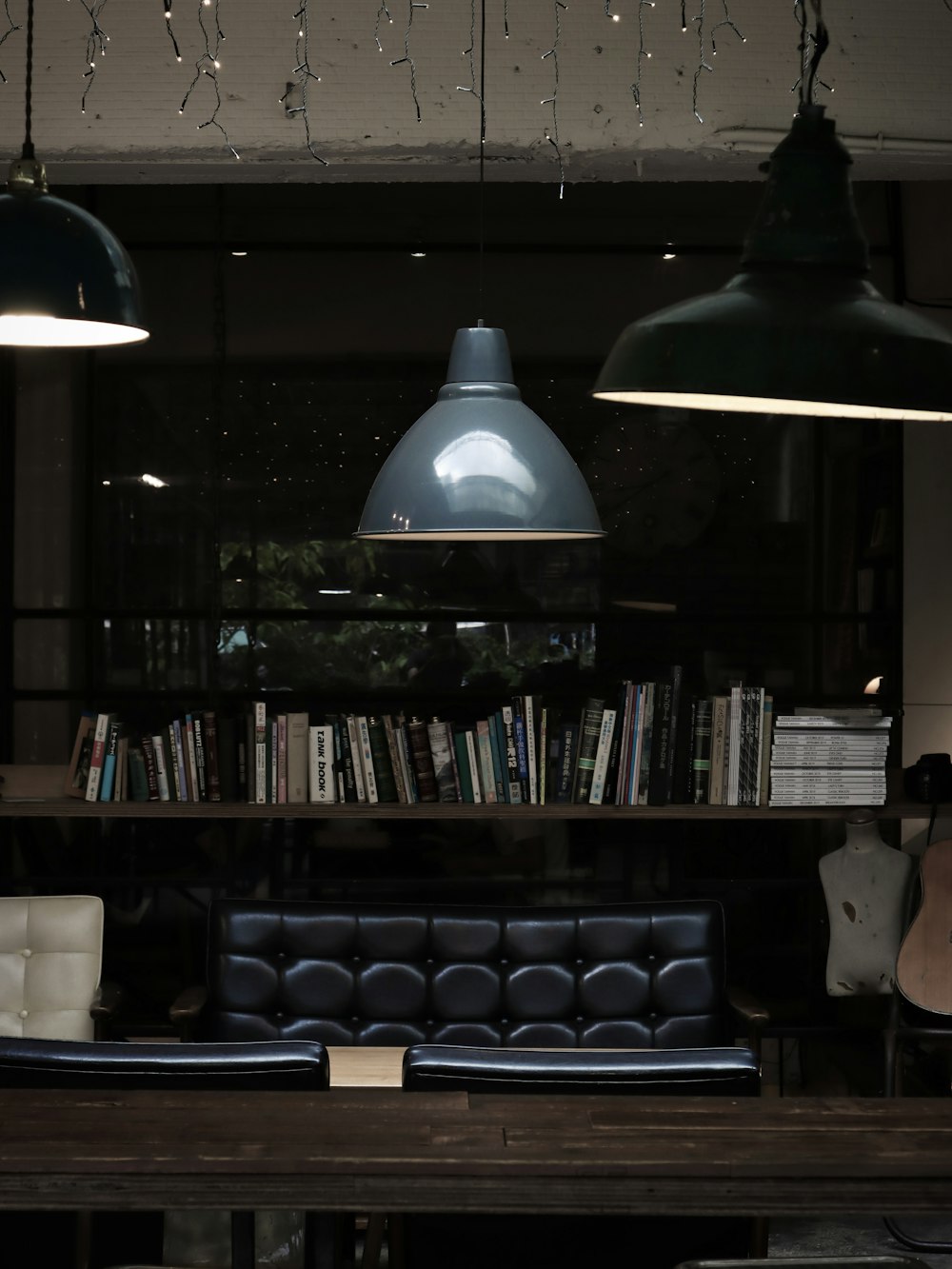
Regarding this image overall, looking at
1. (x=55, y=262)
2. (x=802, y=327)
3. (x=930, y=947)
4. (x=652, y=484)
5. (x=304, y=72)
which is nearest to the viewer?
(x=802, y=327)

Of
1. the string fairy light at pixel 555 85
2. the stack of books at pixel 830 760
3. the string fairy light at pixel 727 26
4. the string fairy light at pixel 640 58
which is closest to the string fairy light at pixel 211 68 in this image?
the string fairy light at pixel 555 85

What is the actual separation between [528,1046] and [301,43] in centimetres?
277

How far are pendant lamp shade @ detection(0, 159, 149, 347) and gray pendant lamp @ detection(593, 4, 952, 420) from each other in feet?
2.85

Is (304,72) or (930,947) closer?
(304,72)

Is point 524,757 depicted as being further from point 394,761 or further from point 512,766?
point 394,761

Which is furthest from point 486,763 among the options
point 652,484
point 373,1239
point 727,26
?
point 727,26

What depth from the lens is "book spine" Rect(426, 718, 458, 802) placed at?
14.5 feet

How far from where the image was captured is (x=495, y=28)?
3934 mm

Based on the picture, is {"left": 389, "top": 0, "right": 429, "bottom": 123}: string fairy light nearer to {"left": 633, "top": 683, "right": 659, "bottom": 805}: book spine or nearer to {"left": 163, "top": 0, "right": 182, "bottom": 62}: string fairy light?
{"left": 163, "top": 0, "right": 182, "bottom": 62}: string fairy light

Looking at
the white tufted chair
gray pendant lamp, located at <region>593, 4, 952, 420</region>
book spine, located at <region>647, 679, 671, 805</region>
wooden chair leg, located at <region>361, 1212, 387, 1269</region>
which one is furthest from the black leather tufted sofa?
gray pendant lamp, located at <region>593, 4, 952, 420</region>

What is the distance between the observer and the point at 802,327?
5.43 ft

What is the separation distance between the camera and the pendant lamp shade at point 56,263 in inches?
84.4

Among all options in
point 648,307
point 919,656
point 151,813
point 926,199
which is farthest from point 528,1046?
point 926,199

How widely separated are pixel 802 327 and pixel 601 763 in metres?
2.86
